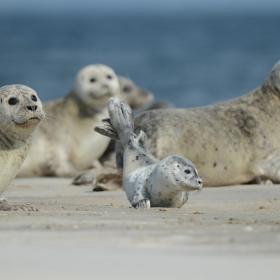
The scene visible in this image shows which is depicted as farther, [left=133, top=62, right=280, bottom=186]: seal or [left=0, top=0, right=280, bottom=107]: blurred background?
[left=0, top=0, right=280, bottom=107]: blurred background

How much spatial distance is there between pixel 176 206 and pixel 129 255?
105 inches

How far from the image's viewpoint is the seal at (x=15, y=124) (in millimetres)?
7711

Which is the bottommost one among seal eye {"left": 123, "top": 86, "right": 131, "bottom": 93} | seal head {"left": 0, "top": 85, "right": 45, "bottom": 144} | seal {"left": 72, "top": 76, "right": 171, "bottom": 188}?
seal {"left": 72, "top": 76, "right": 171, "bottom": 188}

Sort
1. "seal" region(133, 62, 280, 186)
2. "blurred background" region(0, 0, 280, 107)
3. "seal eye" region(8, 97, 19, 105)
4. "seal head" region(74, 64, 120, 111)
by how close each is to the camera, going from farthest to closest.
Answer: "blurred background" region(0, 0, 280, 107), "seal head" region(74, 64, 120, 111), "seal" region(133, 62, 280, 186), "seal eye" region(8, 97, 19, 105)

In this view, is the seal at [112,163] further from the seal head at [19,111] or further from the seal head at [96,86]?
the seal head at [19,111]

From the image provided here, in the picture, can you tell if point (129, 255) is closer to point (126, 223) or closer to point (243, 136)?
point (126, 223)

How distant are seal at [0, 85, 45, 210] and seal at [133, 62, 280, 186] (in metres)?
2.62

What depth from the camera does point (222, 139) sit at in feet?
35.8

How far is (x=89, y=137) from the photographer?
13688 mm

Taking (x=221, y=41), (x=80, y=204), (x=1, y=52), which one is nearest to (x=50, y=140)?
(x=80, y=204)

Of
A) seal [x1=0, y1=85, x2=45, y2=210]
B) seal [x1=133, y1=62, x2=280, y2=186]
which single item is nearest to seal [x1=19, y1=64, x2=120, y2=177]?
seal [x1=133, y1=62, x2=280, y2=186]

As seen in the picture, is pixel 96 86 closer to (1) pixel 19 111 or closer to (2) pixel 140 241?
(1) pixel 19 111

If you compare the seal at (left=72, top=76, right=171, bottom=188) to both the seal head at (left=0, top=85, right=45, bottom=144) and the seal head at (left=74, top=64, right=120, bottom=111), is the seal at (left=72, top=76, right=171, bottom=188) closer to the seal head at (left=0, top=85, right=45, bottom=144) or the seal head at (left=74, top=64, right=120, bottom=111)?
the seal head at (left=74, top=64, right=120, bottom=111)

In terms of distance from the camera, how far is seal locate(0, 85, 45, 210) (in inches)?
304
